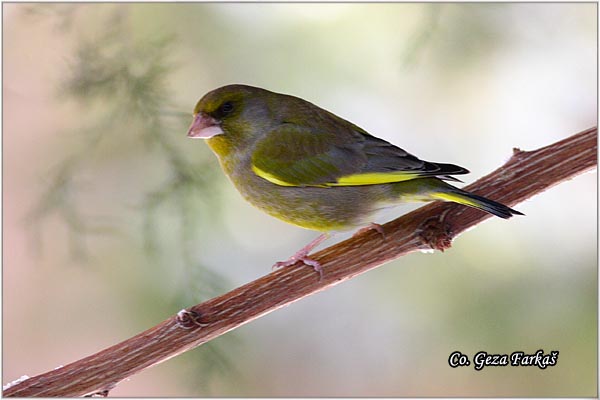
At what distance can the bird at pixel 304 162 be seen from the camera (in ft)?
5.15

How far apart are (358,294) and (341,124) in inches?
30.6

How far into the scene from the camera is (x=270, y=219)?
2.22m

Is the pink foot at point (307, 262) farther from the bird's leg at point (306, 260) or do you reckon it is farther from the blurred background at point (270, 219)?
the blurred background at point (270, 219)

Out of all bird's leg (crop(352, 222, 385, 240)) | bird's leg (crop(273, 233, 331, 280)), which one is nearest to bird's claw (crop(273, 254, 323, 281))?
bird's leg (crop(273, 233, 331, 280))

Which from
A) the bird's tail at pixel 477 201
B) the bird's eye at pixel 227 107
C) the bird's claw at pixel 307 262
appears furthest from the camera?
the bird's eye at pixel 227 107

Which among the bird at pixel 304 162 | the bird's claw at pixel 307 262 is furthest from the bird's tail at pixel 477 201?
the bird's claw at pixel 307 262

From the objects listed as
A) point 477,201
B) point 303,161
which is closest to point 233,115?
point 303,161

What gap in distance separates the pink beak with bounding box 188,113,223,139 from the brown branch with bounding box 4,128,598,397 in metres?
0.32

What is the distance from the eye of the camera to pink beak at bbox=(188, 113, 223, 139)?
1508mm

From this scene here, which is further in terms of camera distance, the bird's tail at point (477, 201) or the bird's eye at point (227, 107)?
the bird's eye at point (227, 107)

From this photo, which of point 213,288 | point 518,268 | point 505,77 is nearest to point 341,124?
point 213,288

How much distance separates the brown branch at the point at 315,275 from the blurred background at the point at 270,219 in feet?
0.54

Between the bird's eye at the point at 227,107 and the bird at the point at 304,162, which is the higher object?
the bird's eye at the point at 227,107

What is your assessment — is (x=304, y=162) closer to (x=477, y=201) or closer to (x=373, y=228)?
(x=373, y=228)
